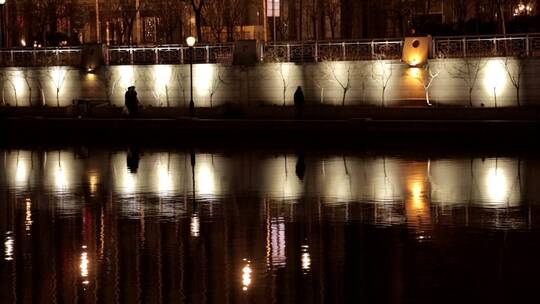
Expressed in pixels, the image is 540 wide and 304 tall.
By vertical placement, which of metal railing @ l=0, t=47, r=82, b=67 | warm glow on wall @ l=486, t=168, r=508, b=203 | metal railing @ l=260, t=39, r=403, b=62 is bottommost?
warm glow on wall @ l=486, t=168, r=508, b=203

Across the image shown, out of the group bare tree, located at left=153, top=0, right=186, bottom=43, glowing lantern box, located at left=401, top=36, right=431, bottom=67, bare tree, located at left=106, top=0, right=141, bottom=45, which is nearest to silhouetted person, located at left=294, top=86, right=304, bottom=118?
glowing lantern box, located at left=401, top=36, right=431, bottom=67

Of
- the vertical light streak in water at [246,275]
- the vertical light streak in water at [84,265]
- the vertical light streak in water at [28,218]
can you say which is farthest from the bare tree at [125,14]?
the vertical light streak in water at [246,275]

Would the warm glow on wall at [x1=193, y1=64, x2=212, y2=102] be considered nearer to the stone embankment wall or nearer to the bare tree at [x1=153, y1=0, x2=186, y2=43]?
the stone embankment wall

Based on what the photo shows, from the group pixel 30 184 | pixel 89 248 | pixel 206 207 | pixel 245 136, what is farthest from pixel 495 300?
pixel 245 136

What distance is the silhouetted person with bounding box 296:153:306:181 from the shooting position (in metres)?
26.2

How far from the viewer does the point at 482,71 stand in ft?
141

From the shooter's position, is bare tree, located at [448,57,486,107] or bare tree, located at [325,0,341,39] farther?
bare tree, located at [325,0,341,39]

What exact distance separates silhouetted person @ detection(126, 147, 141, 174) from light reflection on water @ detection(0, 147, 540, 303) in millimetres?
132

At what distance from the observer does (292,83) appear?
46.9 meters

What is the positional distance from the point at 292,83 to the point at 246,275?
3300cm

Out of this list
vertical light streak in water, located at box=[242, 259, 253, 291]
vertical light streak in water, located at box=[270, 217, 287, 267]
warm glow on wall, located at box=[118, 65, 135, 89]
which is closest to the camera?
vertical light streak in water, located at box=[242, 259, 253, 291]

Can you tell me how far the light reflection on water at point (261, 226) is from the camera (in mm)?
13992

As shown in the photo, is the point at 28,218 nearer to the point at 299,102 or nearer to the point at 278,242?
the point at 278,242

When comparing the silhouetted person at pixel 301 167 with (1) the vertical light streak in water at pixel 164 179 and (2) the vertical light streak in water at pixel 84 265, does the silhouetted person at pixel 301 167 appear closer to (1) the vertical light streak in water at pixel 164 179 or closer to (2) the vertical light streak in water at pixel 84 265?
(1) the vertical light streak in water at pixel 164 179
